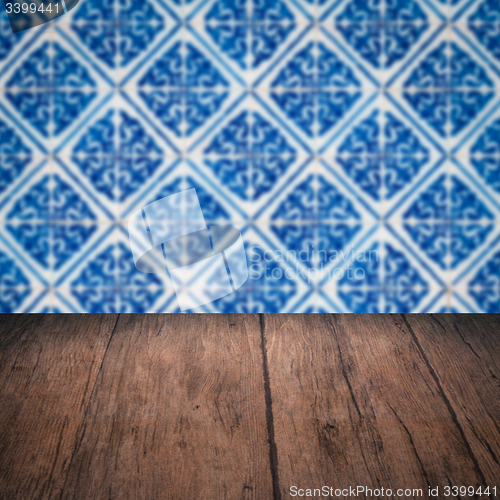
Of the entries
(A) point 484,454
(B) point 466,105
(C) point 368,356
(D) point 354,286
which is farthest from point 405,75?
(A) point 484,454

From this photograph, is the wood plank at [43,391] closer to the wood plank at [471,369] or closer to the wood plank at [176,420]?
the wood plank at [176,420]

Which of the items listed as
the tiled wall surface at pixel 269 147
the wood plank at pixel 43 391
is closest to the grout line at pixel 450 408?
the tiled wall surface at pixel 269 147

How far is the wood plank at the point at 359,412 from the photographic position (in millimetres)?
587

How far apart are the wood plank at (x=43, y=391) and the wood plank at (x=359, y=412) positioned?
261 millimetres

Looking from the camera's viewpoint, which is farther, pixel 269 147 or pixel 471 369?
pixel 269 147

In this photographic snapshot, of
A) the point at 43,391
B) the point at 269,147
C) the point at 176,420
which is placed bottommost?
the point at 43,391

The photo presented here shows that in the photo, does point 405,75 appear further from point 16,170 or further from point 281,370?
point 16,170

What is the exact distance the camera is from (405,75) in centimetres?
95

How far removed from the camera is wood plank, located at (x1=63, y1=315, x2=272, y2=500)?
571 mm

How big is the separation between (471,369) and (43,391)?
2.06 feet

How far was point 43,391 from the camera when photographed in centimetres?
74

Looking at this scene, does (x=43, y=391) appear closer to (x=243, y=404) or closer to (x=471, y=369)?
(x=243, y=404)

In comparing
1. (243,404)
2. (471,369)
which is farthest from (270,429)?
(471,369)

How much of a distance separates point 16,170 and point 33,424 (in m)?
0.51
